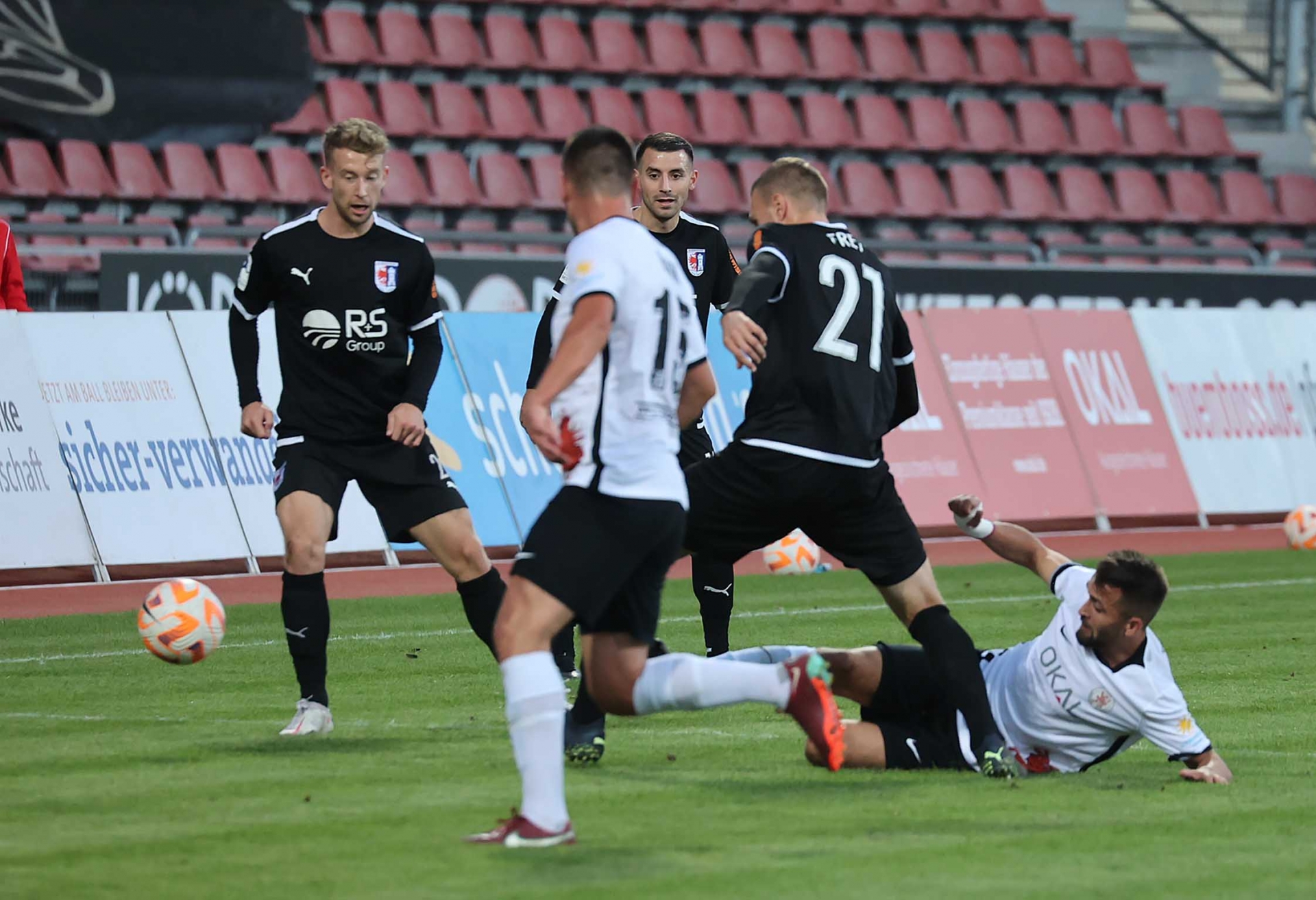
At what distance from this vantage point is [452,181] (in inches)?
853

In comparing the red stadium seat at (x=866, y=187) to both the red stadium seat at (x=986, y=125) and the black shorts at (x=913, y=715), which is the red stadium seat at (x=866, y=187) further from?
the black shorts at (x=913, y=715)

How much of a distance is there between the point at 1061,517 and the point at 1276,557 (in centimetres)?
197

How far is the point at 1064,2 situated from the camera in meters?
28.6

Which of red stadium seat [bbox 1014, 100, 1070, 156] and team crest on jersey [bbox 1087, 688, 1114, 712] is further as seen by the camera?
red stadium seat [bbox 1014, 100, 1070, 156]

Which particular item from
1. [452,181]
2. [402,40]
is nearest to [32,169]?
[452,181]

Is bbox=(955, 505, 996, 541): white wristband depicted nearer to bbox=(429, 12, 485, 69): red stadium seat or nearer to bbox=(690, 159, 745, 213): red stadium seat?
bbox=(690, 159, 745, 213): red stadium seat

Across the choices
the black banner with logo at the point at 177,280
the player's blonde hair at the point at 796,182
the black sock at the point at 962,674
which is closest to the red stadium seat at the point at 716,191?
the black banner with logo at the point at 177,280

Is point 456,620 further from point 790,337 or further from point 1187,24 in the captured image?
point 1187,24

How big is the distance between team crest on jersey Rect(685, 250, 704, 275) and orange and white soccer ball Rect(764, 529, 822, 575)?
5.95 meters

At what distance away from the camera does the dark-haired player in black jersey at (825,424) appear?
6957 millimetres

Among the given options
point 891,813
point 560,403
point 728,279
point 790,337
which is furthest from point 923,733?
point 728,279

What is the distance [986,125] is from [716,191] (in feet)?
15.7

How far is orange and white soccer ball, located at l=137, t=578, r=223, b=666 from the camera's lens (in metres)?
8.63

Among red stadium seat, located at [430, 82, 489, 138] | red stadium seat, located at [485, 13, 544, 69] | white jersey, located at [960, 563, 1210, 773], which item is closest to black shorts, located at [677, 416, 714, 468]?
white jersey, located at [960, 563, 1210, 773]
